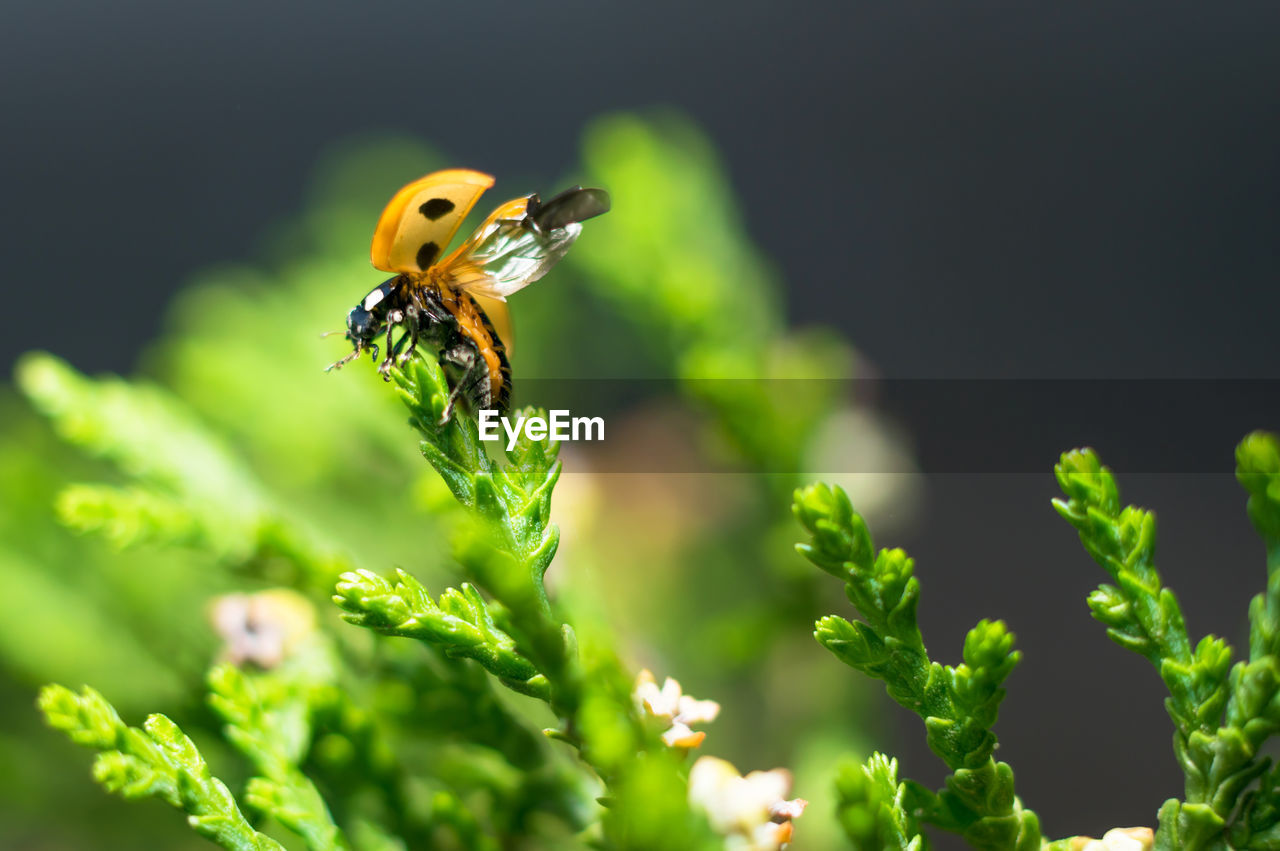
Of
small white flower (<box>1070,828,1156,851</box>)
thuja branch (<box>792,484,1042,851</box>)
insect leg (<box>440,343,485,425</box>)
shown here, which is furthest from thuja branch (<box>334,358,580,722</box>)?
small white flower (<box>1070,828,1156,851</box>)

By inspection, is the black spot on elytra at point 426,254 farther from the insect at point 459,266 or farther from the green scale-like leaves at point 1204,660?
the green scale-like leaves at point 1204,660

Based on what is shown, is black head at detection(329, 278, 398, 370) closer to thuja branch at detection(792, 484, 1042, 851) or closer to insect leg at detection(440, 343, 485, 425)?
insect leg at detection(440, 343, 485, 425)

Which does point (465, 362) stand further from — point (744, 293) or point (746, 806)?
point (744, 293)

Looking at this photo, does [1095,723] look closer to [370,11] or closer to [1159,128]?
[1159,128]

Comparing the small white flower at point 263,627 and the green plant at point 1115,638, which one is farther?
the small white flower at point 263,627

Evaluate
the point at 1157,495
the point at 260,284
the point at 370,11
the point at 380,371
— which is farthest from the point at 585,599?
the point at 370,11

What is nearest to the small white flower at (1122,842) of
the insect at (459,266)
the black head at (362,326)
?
the insect at (459,266)
